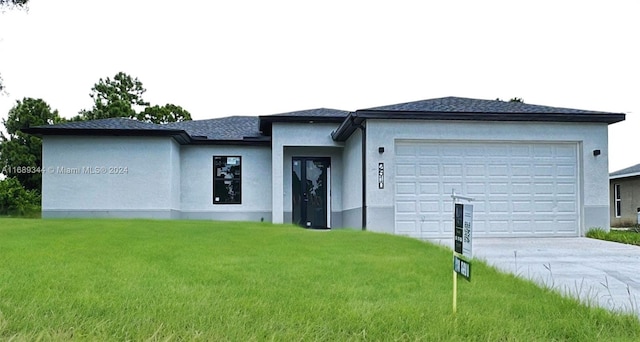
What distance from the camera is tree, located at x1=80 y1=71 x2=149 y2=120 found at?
36.6 m

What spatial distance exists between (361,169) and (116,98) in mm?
30343

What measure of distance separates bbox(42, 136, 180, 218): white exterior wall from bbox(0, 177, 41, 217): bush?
27.6ft

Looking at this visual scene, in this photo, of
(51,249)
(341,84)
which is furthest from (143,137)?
(341,84)

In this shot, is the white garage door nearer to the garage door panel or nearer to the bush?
the garage door panel

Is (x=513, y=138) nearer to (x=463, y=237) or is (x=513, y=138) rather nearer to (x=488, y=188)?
(x=488, y=188)

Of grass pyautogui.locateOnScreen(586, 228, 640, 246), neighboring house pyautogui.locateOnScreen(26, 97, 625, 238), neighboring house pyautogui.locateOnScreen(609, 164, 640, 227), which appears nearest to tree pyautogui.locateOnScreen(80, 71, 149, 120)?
neighboring house pyautogui.locateOnScreen(26, 97, 625, 238)

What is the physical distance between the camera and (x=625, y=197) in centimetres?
2525

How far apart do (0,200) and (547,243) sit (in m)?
23.3

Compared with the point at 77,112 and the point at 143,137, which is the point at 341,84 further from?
the point at 77,112

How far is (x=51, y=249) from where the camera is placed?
762 cm

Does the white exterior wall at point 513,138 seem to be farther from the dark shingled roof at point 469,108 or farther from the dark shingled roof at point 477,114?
the dark shingled roof at point 469,108

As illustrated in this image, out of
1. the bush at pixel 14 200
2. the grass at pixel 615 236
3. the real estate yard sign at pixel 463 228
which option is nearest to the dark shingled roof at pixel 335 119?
the grass at pixel 615 236

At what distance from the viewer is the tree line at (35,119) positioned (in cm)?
2502

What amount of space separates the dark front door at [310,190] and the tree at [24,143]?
18.9 meters
